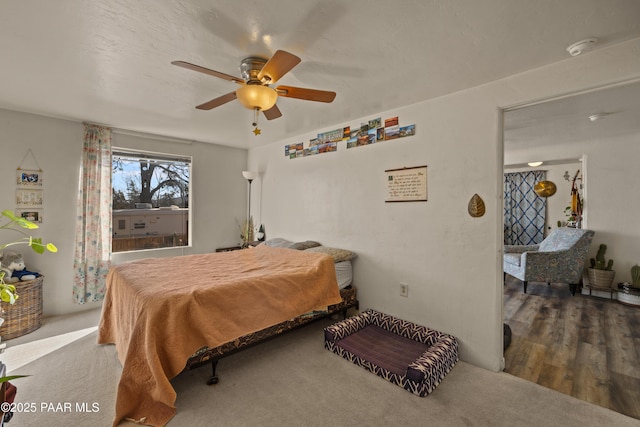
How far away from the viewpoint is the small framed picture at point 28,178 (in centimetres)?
308

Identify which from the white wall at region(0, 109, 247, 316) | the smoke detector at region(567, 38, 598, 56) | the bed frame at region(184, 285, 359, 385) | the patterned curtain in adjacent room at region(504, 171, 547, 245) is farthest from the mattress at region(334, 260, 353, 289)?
the patterned curtain in adjacent room at region(504, 171, 547, 245)

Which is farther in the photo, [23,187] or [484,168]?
[23,187]

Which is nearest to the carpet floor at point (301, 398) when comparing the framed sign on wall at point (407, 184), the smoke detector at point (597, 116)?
the framed sign on wall at point (407, 184)

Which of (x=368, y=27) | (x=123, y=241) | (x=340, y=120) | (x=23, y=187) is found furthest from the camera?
(x=123, y=241)

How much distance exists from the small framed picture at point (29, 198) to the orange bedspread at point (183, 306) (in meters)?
1.58

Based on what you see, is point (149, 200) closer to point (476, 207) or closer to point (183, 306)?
point (183, 306)

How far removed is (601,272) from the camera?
3.96 metres

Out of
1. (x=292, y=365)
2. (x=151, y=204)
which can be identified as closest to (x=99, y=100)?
(x=151, y=204)

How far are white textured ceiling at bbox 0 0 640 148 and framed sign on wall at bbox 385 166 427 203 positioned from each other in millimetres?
690

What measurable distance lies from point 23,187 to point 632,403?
5.83m

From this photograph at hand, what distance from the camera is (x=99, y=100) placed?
269cm

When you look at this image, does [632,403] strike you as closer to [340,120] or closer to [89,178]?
[340,120]

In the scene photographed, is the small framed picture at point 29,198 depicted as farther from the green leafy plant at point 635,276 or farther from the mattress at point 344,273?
the green leafy plant at point 635,276

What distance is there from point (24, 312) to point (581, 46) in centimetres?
518
